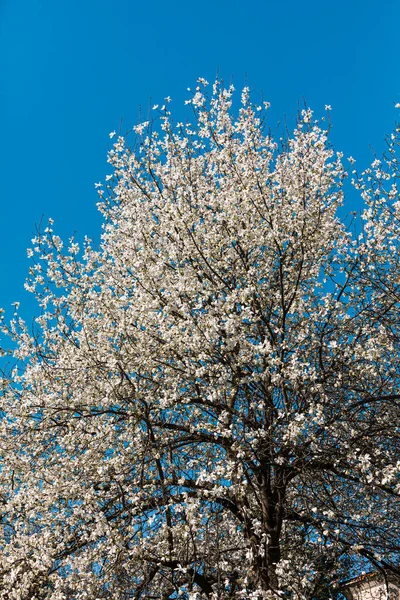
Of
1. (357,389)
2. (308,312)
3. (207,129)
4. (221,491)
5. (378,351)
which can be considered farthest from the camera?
(207,129)

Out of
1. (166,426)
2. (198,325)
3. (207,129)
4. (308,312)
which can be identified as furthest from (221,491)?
(207,129)

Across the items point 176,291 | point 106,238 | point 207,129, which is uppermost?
point 207,129

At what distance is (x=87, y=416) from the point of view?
958cm

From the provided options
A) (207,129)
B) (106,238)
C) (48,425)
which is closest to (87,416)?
(48,425)

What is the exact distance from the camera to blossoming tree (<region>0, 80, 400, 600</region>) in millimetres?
8688

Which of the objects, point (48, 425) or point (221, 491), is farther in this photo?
point (48, 425)

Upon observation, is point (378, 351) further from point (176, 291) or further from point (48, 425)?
point (48, 425)

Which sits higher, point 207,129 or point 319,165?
point 207,129

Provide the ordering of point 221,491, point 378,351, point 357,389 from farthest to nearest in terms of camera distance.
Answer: point 357,389, point 378,351, point 221,491

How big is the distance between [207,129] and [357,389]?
610cm

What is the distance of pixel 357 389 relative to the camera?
9977mm

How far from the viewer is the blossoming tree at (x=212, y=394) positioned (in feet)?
28.5

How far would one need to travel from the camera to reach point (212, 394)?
8.73 metres

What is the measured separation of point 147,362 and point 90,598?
3.59 metres
